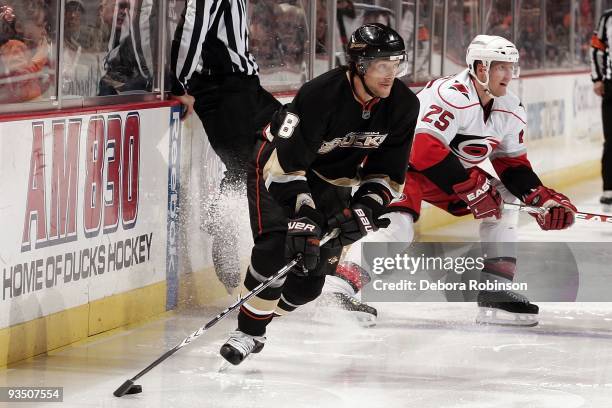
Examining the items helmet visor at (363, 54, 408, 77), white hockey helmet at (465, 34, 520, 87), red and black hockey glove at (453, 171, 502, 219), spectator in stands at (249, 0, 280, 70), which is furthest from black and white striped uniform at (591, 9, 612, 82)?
helmet visor at (363, 54, 408, 77)

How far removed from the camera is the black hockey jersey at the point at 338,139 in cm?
402

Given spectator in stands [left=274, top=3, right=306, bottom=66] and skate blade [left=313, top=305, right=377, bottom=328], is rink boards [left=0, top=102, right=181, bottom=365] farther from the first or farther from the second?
spectator in stands [left=274, top=3, right=306, bottom=66]

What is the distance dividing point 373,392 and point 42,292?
45.6 inches

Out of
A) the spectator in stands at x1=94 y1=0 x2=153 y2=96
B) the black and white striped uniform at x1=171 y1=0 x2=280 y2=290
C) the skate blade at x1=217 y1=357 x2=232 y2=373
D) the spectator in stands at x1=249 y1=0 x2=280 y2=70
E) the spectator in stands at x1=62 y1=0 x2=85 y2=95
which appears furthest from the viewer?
the spectator in stands at x1=249 y1=0 x2=280 y2=70

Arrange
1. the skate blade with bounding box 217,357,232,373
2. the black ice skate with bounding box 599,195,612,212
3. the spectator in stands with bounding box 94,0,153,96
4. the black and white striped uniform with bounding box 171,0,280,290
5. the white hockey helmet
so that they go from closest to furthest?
the skate blade with bounding box 217,357,232,373 < the spectator in stands with bounding box 94,0,153,96 < the white hockey helmet < the black and white striped uniform with bounding box 171,0,280,290 < the black ice skate with bounding box 599,195,612,212

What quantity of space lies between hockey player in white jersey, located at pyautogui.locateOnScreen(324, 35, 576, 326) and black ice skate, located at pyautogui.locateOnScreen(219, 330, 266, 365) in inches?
38.7

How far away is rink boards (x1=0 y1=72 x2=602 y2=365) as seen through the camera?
4211 mm

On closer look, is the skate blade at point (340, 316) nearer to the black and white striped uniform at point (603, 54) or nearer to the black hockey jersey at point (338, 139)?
the black hockey jersey at point (338, 139)

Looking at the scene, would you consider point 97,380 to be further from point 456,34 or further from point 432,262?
point 456,34

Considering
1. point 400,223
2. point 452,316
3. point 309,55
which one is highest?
point 309,55

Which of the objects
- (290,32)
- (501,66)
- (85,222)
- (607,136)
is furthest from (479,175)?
(607,136)

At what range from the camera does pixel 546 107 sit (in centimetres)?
980

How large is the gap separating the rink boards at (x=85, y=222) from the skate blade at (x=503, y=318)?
1.24 m

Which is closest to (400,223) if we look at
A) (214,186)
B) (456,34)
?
(214,186)
